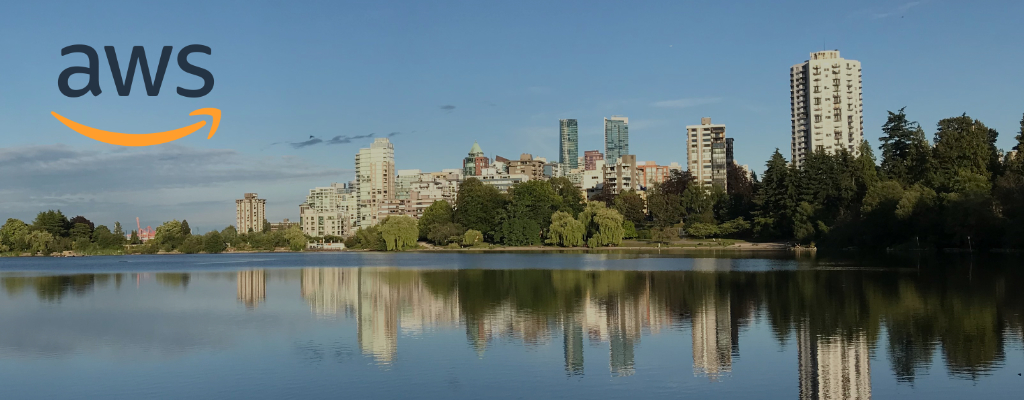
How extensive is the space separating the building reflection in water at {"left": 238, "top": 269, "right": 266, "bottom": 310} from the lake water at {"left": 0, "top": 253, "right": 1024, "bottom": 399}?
0.99 ft

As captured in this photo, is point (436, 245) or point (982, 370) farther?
point (436, 245)

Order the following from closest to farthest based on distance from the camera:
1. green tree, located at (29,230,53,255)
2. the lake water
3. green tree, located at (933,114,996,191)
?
the lake water < green tree, located at (933,114,996,191) < green tree, located at (29,230,53,255)

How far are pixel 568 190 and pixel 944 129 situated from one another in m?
47.1

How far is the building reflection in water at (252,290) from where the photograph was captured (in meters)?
28.6

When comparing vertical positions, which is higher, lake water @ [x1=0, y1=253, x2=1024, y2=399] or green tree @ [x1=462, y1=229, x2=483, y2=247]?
green tree @ [x1=462, y1=229, x2=483, y2=247]

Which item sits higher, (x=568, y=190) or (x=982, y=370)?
(x=568, y=190)

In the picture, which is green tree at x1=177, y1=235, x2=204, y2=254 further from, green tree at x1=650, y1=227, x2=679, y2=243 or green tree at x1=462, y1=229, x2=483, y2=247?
green tree at x1=650, y1=227, x2=679, y2=243

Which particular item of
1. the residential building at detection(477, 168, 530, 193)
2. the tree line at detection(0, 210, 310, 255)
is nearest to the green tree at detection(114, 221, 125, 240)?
the tree line at detection(0, 210, 310, 255)

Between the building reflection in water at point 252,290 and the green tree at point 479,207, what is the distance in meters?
57.3

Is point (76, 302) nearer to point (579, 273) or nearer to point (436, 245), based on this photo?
point (579, 273)

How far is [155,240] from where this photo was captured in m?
123

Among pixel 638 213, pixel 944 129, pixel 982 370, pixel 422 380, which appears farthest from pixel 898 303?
pixel 638 213

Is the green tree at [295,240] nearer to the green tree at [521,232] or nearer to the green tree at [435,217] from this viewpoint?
the green tree at [435,217]

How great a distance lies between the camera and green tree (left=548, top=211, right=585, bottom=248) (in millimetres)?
89312
